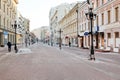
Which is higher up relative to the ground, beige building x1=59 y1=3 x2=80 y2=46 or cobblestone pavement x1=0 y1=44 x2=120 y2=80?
beige building x1=59 y1=3 x2=80 y2=46

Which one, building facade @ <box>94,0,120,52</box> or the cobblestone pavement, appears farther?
building facade @ <box>94,0,120,52</box>

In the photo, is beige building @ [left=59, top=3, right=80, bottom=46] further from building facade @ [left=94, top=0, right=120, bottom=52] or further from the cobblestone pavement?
the cobblestone pavement

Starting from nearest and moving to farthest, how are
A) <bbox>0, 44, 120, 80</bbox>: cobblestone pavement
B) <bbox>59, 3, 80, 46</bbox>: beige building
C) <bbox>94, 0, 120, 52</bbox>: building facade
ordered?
<bbox>0, 44, 120, 80</bbox>: cobblestone pavement, <bbox>94, 0, 120, 52</bbox>: building facade, <bbox>59, 3, 80, 46</bbox>: beige building

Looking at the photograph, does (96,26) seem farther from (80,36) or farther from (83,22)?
(80,36)

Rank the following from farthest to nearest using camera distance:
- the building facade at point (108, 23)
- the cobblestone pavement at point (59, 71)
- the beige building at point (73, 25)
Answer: the beige building at point (73, 25), the building facade at point (108, 23), the cobblestone pavement at point (59, 71)

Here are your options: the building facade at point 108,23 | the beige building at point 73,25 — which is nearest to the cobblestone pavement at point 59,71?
the building facade at point 108,23

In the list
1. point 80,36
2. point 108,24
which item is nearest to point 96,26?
point 108,24

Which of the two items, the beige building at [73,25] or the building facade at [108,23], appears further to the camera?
the beige building at [73,25]

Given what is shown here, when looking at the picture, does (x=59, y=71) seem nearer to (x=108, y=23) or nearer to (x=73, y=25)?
(x=108, y=23)

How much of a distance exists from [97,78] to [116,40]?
2562 centimetres

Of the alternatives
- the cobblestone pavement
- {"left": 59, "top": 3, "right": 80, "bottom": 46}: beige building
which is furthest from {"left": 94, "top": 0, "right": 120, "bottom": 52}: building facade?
{"left": 59, "top": 3, "right": 80, "bottom": 46}: beige building

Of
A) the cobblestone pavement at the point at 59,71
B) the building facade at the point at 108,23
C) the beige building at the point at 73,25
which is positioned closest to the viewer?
the cobblestone pavement at the point at 59,71

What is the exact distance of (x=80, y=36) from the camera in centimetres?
6391

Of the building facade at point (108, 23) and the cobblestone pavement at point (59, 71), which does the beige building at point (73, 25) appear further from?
the cobblestone pavement at point (59, 71)
